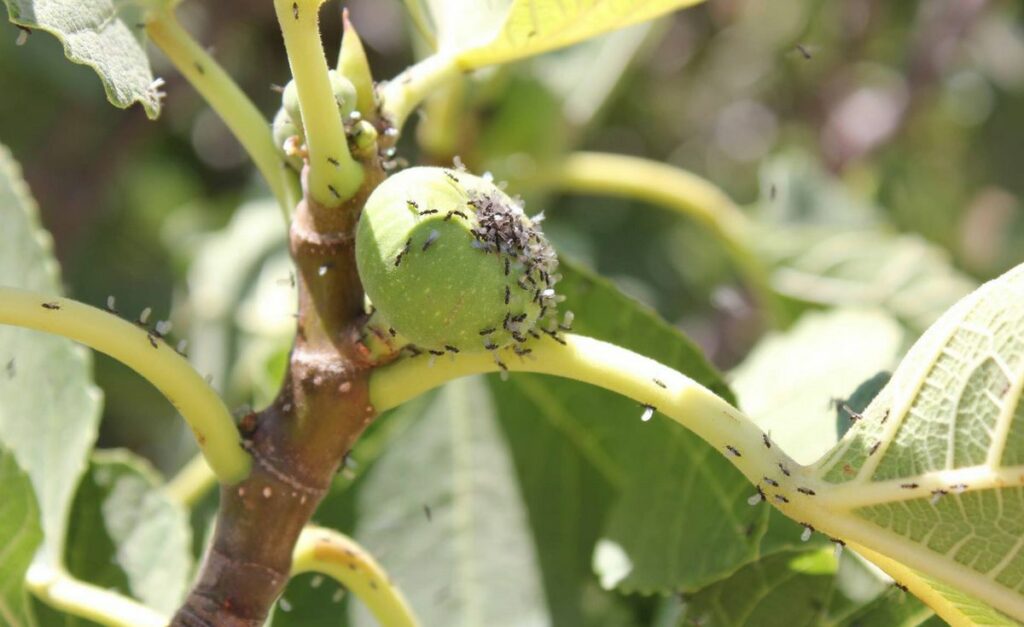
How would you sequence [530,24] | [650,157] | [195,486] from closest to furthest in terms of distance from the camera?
1. [530,24]
2. [195,486]
3. [650,157]

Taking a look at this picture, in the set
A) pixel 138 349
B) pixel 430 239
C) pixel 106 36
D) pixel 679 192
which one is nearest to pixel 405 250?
pixel 430 239

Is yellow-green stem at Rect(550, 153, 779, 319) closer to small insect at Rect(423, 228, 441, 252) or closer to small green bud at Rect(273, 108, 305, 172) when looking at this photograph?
small green bud at Rect(273, 108, 305, 172)

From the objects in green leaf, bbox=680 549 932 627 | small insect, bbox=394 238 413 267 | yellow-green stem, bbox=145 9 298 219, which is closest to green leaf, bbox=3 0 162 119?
yellow-green stem, bbox=145 9 298 219

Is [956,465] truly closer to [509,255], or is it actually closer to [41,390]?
[509,255]

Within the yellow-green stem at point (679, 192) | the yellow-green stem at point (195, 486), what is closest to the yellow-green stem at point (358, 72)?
the yellow-green stem at point (195, 486)

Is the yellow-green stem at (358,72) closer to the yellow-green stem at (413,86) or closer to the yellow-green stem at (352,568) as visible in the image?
the yellow-green stem at (413,86)

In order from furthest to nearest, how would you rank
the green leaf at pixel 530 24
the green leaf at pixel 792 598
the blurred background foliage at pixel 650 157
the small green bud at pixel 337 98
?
the blurred background foliage at pixel 650 157 < the green leaf at pixel 792 598 < the green leaf at pixel 530 24 < the small green bud at pixel 337 98
